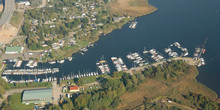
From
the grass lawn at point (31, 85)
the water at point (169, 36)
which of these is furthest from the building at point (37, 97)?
the water at point (169, 36)

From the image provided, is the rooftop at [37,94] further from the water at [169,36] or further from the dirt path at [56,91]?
the water at [169,36]

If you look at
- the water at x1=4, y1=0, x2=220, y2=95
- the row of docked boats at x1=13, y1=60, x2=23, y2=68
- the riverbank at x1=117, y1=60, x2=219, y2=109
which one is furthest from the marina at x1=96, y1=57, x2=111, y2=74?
the row of docked boats at x1=13, y1=60, x2=23, y2=68

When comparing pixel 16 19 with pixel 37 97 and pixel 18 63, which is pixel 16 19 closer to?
pixel 18 63

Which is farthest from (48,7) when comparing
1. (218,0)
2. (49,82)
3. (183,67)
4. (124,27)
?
(218,0)

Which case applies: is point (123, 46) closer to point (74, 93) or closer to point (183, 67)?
point (183, 67)

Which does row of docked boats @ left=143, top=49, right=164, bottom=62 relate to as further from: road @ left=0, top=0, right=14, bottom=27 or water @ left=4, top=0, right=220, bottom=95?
road @ left=0, top=0, right=14, bottom=27

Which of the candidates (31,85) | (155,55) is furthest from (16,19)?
(155,55)
